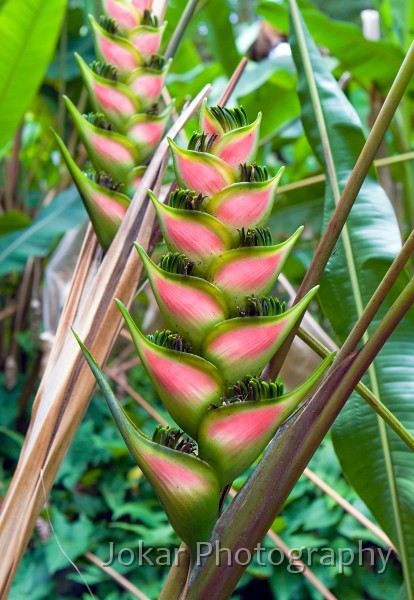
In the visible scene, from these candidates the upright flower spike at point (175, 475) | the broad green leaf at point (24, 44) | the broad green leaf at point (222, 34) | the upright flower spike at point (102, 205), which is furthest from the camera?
the broad green leaf at point (222, 34)

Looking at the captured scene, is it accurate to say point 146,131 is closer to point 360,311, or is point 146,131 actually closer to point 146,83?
point 146,83

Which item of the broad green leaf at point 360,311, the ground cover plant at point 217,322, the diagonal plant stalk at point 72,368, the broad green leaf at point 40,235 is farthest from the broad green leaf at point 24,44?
the diagonal plant stalk at point 72,368

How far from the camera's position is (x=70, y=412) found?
0.31 metres

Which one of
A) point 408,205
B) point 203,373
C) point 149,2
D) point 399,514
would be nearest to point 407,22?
point 408,205

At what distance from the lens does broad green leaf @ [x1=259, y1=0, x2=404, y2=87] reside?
2.75 feet

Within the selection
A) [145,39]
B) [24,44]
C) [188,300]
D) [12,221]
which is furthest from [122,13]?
[12,221]

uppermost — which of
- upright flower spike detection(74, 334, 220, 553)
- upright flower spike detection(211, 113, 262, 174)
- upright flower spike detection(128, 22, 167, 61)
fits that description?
upright flower spike detection(128, 22, 167, 61)

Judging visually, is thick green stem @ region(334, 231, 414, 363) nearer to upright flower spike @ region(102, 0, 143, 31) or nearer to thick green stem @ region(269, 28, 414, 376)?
thick green stem @ region(269, 28, 414, 376)

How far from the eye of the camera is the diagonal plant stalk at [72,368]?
292 mm

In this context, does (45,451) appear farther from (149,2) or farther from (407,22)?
(407,22)

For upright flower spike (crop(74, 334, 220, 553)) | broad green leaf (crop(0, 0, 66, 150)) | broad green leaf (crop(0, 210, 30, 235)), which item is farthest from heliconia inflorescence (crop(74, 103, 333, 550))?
broad green leaf (crop(0, 210, 30, 235))

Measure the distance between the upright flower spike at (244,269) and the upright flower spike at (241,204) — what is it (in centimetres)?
1

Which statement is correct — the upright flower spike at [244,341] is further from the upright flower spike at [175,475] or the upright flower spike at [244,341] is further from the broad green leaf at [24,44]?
the broad green leaf at [24,44]

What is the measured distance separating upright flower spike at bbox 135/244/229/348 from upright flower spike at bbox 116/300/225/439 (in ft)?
0.05
